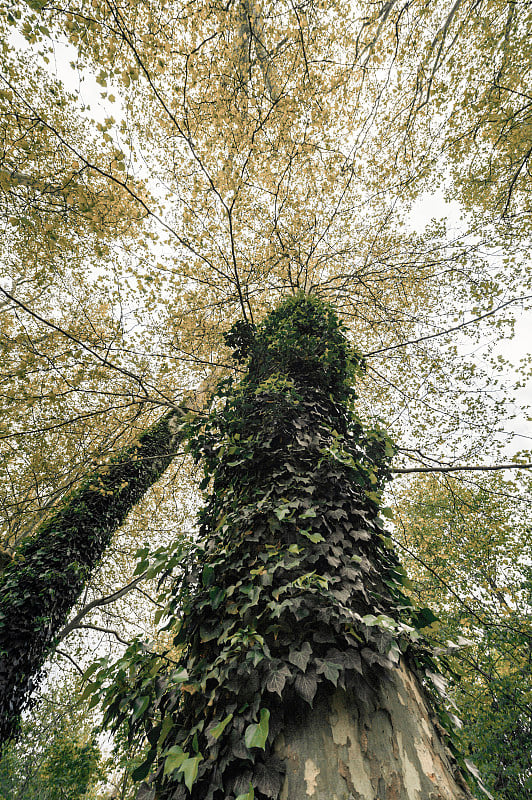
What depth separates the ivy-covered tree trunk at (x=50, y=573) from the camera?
3430 millimetres

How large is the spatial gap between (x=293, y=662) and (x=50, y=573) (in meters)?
3.86

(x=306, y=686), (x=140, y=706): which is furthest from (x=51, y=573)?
(x=306, y=686)

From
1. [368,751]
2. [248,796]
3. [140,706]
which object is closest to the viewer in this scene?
[248,796]

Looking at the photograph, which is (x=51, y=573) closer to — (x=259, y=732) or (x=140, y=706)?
(x=140, y=706)

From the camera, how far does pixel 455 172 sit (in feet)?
20.3

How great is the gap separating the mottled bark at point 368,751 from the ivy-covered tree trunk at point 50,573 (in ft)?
7.20

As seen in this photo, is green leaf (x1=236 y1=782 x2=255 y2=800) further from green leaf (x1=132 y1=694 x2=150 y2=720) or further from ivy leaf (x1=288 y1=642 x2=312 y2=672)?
green leaf (x1=132 y1=694 x2=150 y2=720)

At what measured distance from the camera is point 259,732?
3.78 ft

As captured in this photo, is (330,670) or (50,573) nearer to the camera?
(330,670)

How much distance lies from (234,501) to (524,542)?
8.42 m

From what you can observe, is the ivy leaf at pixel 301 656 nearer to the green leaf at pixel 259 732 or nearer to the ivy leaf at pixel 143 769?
the green leaf at pixel 259 732

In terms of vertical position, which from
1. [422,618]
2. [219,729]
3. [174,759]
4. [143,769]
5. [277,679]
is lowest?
[143,769]

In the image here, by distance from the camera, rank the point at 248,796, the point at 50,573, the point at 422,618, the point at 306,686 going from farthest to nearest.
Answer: the point at 50,573
the point at 422,618
the point at 306,686
the point at 248,796

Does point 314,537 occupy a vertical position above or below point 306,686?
above
